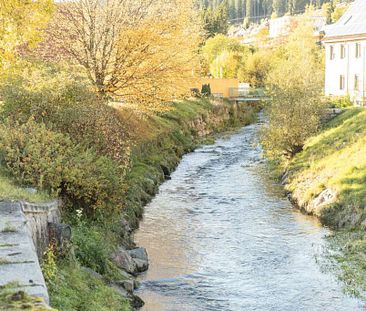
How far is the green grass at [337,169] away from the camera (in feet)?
70.8

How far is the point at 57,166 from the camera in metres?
14.8

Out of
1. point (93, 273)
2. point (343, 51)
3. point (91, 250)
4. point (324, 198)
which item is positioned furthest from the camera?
point (343, 51)

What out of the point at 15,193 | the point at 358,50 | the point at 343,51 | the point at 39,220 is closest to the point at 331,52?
the point at 343,51

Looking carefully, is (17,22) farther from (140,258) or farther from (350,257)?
(350,257)

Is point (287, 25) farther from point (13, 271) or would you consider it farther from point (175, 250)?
point (13, 271)

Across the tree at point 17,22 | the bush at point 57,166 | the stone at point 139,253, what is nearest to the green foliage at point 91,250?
the bush at point 57,166

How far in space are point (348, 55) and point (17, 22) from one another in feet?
116

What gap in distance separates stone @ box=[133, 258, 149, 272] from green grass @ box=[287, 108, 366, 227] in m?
8.16

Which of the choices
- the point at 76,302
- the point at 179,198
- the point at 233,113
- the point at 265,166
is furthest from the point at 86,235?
the point at 233,113

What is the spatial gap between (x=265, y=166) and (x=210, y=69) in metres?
50.1

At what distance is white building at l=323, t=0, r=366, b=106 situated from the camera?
146 ft

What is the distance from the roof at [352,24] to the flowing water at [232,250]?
72.3 feet

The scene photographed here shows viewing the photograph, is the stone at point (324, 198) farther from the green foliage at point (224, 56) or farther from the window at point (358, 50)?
the green foliage at point (224, 56)

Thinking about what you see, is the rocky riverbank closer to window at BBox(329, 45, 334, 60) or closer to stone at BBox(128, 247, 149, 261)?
stone at BBox(128, 247, 149, 261)
